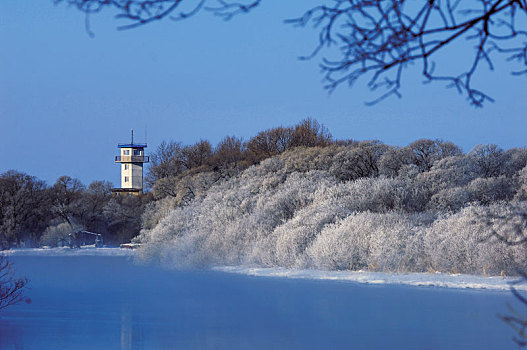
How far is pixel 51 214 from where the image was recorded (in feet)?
149

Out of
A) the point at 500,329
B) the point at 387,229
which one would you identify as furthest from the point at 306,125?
the point at 500,329

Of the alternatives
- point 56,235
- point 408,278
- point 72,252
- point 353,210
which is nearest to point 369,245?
point 408,278

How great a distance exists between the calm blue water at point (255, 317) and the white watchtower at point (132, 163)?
1986 inches

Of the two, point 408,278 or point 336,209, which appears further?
point 336,209

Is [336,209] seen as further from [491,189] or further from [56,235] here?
[56,235]

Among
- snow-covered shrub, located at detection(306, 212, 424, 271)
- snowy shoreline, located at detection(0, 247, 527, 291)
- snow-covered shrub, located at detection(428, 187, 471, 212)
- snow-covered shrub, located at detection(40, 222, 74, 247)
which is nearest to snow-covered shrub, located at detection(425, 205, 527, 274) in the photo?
snowy shoreline, located at detection(0, 247, 527, 291)

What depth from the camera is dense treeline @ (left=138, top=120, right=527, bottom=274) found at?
1869 centimetres

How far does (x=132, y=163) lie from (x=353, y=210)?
1918 inches

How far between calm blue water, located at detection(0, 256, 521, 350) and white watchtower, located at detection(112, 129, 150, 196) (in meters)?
50.4

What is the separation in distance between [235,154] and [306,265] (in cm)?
1876

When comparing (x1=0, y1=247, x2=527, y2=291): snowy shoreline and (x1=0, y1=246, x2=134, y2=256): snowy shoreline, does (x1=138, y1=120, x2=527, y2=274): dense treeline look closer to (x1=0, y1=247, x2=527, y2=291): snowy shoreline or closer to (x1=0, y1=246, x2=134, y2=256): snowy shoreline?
(x1=0, y1=247, x2=527, y2=291): snowy shoreline

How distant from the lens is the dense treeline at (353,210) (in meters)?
18.7

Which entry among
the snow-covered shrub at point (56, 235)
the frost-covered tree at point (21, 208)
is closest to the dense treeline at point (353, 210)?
the snow-covered shrub at point (56, 235)

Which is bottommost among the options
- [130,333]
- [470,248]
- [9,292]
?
[130,333]
